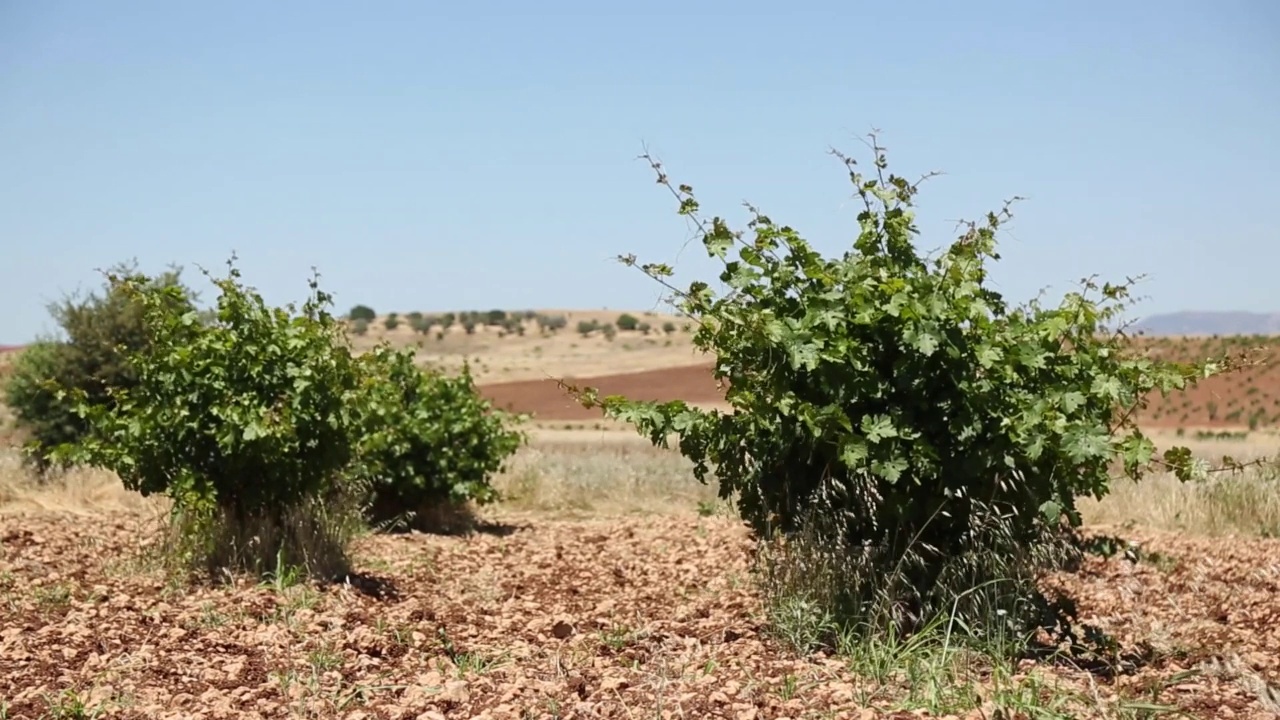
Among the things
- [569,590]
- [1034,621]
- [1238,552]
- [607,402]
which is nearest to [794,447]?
[607,402]

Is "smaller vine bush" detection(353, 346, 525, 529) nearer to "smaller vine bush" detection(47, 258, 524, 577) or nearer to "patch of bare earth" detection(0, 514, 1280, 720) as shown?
"patch of bare earth" detection(0, 514, 1280, 720)

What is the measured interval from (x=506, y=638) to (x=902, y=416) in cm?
235

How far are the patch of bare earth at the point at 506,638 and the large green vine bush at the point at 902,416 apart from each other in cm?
52

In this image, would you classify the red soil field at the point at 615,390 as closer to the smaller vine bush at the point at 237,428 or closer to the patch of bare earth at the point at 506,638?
the patch of bare earth at the point at 506,638

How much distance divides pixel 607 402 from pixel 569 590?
9.18 feet

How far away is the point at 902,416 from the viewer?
6.19 metres

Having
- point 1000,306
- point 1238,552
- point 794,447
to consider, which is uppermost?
point 1000,306

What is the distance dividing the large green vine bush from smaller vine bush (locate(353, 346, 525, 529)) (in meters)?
6.69

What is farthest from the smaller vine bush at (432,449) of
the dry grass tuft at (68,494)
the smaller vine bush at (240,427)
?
the smaller vine bush at (240,427)

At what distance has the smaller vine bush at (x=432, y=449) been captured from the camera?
512 inches

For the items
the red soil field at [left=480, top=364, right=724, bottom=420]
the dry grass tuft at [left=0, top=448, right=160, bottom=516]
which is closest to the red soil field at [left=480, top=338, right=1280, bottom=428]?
the red soil field at [left=480, top=364, right=724, bottom=420]

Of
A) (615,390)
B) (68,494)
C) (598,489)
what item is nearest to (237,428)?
(68,494)

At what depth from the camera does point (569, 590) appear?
8945 millimetres

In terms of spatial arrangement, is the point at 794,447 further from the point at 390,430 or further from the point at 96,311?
the point at 96,311
